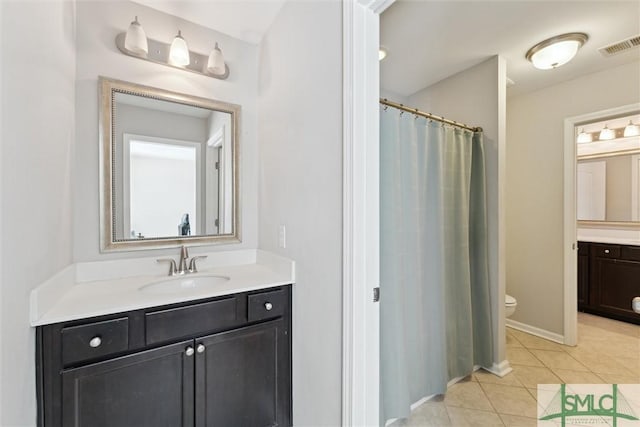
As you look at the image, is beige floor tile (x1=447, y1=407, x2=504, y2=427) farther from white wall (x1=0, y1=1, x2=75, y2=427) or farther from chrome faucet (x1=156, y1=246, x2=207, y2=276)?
white wall (x1=0, y1=1, x2=75, y2=427)

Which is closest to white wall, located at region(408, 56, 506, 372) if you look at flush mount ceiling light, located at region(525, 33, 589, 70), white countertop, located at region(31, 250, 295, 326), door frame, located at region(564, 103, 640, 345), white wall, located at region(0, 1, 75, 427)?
flush mount ceiling light, located at region(525, 33, 589, 70)

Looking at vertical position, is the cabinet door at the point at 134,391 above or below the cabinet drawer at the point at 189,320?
below

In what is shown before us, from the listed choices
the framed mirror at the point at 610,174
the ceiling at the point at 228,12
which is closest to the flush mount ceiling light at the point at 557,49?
the framed mirror at the point at 610,174

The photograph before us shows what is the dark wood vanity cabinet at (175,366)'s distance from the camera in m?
1.00

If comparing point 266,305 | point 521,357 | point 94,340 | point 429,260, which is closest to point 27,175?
point 94,340

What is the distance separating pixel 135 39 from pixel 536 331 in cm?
396

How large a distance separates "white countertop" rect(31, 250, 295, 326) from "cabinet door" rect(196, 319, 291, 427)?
23 cm

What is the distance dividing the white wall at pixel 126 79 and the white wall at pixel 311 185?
32 centimetres

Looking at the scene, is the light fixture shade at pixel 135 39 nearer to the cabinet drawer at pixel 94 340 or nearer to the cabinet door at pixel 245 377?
the cabinet drawer at pixel 94 340

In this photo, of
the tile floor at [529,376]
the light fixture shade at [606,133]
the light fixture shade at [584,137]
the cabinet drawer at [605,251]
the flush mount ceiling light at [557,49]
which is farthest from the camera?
the light fixture shade at [584,137]

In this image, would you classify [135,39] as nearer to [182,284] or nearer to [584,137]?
[182,284]

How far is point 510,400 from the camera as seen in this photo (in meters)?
1.75

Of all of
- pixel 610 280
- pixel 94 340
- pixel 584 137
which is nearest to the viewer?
pixel 94 340

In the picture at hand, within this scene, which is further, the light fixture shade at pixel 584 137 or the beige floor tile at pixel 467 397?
the light fixture shade at pixel 584 137
